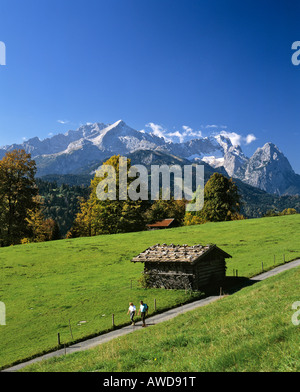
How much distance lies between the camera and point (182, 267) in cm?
3462

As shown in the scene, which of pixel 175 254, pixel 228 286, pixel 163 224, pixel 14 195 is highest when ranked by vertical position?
pixel 14 195

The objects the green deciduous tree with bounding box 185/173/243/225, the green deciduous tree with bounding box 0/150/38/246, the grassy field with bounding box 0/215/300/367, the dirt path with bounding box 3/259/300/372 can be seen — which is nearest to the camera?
the dirt path with bounding box 3/259/300/372

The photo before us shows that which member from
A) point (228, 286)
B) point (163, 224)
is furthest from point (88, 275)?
point (163, 224)

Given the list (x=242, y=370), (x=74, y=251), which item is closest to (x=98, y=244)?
(x=74, y=251)

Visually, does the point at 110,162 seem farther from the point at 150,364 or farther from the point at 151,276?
the point at 150,364

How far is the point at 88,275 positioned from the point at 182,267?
1478cm

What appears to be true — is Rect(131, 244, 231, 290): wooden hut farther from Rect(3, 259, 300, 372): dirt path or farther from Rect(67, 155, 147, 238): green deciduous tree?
Rect(67, 155, 147, 238): green deciduous tree

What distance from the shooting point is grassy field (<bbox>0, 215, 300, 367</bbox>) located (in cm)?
2602

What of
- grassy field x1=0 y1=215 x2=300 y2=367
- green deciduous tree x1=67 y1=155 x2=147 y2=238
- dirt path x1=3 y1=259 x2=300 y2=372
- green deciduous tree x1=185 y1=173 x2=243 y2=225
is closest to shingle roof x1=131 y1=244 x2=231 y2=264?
grassy field x1=0 y1=215 x2=300 y2=367

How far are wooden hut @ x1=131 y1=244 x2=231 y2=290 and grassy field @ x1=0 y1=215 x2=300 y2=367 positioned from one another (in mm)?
1487

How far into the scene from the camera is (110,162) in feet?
224

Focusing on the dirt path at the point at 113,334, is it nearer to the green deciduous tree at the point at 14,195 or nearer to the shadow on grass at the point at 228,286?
the shadow on grass at the point at 228,286

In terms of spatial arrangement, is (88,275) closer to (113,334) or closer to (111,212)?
(113,334)
